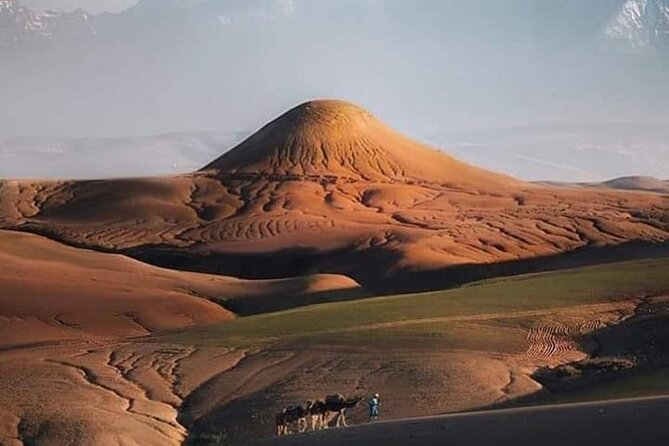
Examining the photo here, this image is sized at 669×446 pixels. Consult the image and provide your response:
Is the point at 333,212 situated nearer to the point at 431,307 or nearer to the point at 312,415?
the point at 431,307

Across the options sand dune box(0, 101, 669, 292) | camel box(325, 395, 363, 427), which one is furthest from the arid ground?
camel box(325, 395, 363, 427)

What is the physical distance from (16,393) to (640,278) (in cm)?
2713

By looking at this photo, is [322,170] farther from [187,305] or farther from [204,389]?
[204,389]

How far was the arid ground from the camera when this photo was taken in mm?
24391

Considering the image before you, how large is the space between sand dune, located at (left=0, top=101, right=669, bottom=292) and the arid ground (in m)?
0.32

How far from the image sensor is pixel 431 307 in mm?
40188

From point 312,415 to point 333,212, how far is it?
6281 centimetres

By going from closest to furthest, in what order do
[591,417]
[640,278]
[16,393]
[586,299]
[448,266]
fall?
[591,417] → [16,393] → [586,299] → [640,278] → [448,266]

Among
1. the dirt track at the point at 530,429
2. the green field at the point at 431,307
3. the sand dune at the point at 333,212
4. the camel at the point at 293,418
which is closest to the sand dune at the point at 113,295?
the green field at the point at 431,307

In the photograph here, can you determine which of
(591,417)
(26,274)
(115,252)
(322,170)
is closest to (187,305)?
(26,274)

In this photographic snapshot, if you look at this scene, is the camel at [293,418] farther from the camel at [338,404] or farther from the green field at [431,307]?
the green field at [431,307]

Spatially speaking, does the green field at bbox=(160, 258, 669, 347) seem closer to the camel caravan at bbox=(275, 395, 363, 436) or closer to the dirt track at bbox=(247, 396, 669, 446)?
the camel caravan at bbox=(275, 395, 363, 436)

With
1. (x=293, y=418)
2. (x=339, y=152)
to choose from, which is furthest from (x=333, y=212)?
(x=293, y=418)

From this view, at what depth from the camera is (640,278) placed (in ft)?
138
